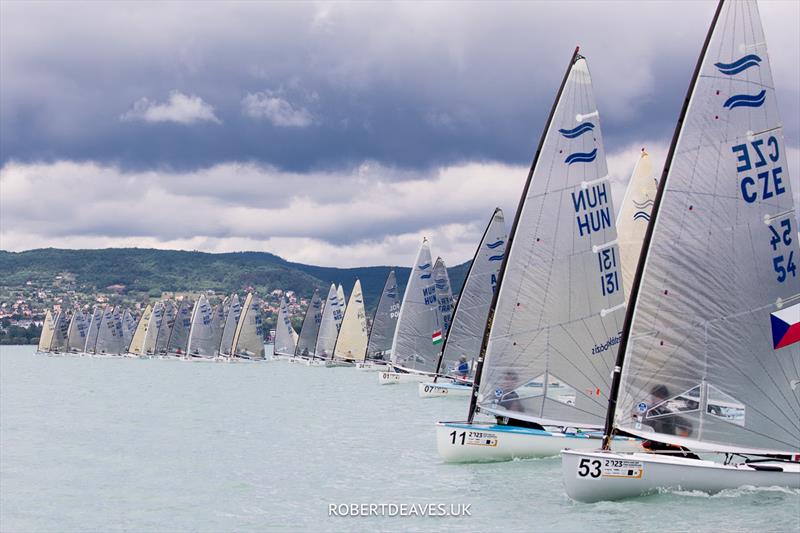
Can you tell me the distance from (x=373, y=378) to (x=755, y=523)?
60692mm

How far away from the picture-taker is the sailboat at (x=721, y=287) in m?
21.3

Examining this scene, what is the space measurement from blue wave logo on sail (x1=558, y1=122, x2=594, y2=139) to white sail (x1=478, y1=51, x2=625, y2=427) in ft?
0.09

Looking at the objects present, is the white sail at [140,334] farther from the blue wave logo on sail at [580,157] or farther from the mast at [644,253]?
the mast at [644,253]

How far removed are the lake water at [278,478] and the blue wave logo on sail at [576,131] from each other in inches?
343

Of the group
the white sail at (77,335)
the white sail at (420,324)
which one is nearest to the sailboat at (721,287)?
the white sail at (420,324)

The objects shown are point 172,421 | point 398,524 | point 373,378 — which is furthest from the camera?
point 373,378

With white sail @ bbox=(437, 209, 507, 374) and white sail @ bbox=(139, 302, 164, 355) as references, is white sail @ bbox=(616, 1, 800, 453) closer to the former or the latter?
white sail @ bbox=(437, 209, 507, 374)

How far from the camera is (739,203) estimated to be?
21422 mm

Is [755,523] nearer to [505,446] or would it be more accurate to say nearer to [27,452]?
[505,446]

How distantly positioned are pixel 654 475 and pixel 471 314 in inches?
1220

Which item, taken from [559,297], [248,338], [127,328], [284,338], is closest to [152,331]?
[127,328]

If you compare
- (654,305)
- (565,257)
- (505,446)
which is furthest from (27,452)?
(654,305)

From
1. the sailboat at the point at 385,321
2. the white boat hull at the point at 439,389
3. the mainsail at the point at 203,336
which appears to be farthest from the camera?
the mainsail at the point at 203,336

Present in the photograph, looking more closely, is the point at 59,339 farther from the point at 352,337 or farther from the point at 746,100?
the point at 746,100
